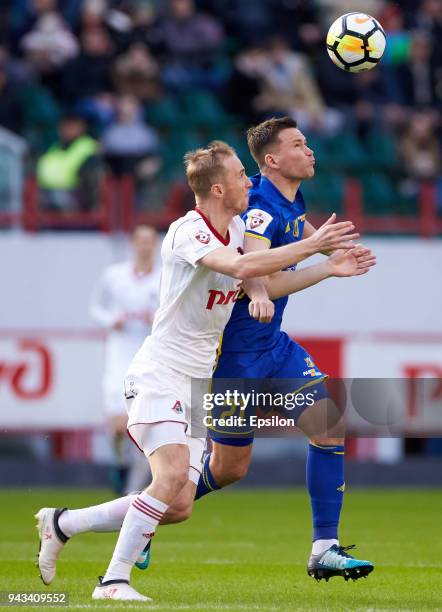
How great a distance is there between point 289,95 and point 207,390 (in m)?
10.8

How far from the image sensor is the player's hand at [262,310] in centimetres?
689

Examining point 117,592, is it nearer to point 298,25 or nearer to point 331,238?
point 331,238

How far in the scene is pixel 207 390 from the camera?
727cm

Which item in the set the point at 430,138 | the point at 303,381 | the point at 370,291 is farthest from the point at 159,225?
the point at 303,381

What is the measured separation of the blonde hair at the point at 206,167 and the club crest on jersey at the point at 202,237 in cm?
26

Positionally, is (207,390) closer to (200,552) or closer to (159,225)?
(200,552)

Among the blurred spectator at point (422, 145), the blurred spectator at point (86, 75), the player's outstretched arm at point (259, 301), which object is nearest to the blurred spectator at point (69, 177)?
the blurred spectator at point (86, 75)

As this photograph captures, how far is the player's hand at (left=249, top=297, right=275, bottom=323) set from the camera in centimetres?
689

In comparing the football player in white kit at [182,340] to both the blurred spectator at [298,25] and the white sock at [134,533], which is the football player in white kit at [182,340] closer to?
the white sock at [134,533]

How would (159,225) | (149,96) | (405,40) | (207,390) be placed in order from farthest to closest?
(405,40), (149,96), (159,225), (207,390)

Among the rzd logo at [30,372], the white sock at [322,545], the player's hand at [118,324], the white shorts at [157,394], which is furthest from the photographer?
the rzd logo at [30,372]

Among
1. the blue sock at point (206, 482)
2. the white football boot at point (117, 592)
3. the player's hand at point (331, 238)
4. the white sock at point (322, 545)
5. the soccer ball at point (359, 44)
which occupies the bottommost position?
the white football boot at point (117, 592)

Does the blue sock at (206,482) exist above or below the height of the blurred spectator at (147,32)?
below

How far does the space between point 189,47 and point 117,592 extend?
1209cm
